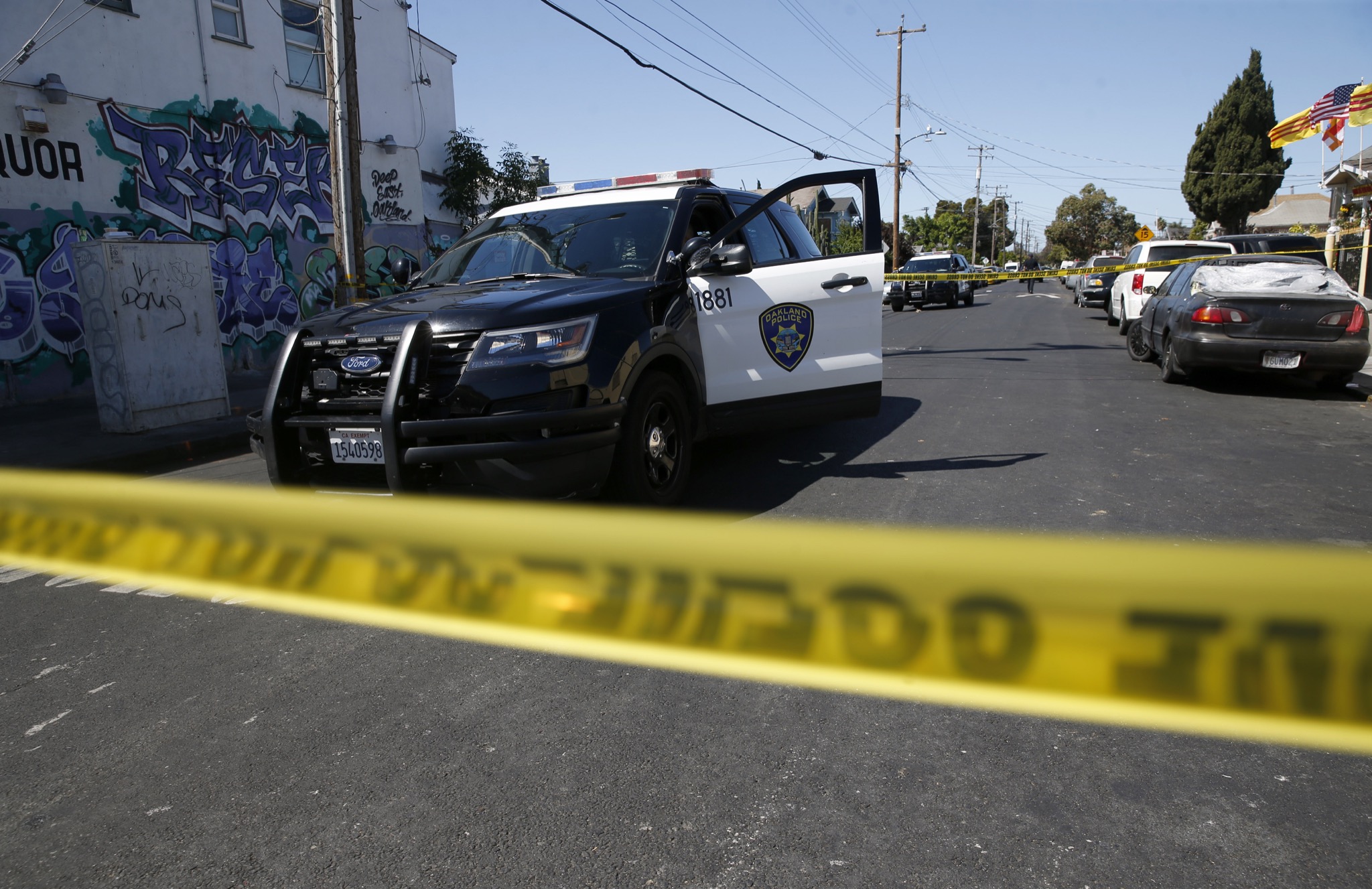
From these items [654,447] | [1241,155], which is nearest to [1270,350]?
[654,447]

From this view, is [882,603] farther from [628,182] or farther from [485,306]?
[628,182]

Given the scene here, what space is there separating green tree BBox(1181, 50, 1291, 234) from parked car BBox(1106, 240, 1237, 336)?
133 feet

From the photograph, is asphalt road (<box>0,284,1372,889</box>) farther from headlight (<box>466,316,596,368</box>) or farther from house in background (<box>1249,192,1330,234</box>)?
house in background (<box>1249,192,1330,234</box>)

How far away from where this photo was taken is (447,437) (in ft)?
12.4

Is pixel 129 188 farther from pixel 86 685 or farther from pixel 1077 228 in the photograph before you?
pixel 1077 228

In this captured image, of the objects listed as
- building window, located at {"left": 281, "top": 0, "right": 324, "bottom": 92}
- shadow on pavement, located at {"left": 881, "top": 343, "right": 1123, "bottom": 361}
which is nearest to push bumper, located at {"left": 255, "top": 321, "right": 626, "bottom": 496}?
shadow on pavement, located at {"left": 881, "top": 343, "right": 1123, "bottom": 361}

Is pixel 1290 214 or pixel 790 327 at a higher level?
pixel 1290 214

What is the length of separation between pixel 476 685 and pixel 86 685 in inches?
57.8

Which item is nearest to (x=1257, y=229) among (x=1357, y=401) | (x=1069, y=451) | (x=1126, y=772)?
(x=1357, y=401)

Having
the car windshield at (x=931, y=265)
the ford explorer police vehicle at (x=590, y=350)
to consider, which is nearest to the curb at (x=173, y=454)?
the ford explorer police vehicle at (x=590, y=350)

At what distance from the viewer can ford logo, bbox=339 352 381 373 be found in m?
4.00

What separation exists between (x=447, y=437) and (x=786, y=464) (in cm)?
313

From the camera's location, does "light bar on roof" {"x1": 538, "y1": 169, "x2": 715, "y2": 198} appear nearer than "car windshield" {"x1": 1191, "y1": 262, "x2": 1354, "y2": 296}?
Yes

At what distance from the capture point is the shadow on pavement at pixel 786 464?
18.1ft
